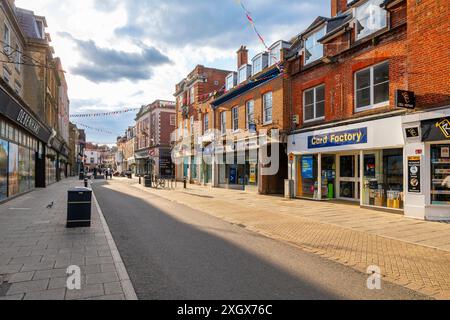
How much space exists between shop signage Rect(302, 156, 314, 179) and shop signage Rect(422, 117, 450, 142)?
651cm

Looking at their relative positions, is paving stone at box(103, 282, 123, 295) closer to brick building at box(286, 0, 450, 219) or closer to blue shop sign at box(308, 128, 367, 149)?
brick building at box(286, 0, 450, 219)

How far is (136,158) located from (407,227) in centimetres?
5933

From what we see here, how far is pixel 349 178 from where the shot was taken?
15000 millimetres

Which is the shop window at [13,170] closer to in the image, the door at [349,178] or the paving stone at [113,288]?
the paving stone at [113,288]

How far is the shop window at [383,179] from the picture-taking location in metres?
11.8

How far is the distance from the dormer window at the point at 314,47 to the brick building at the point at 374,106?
0.17ft

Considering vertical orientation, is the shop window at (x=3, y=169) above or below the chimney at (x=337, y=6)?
below

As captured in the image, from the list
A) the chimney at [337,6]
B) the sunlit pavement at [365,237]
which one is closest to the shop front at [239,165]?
the sunlit pavement at [365,237]

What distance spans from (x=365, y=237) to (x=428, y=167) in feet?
13.9

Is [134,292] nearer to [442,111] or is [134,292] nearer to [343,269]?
[343,269]

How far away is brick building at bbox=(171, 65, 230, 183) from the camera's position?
99.4 feet

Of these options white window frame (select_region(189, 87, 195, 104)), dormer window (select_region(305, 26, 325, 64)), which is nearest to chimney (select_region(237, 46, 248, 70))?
white window frame (select_region(189, 87, 195, 104))
